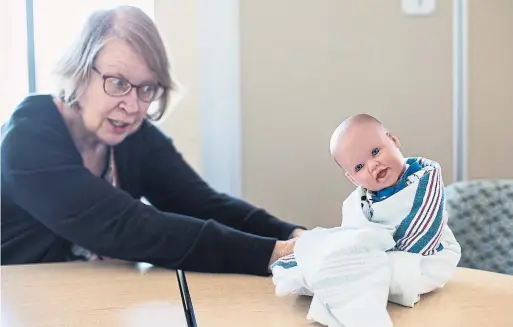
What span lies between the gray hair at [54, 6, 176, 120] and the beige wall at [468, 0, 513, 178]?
21.5 inches

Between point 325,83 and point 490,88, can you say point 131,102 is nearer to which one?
point 325,83

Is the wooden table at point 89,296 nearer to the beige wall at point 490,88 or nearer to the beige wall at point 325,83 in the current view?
the beige wall at point 325,83

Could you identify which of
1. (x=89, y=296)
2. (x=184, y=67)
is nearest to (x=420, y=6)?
(x=184, y=67)

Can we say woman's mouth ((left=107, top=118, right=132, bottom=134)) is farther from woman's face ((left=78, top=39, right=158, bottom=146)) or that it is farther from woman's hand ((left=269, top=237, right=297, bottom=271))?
woman's hand ((left=269, top=237, right=297, bottom=271))

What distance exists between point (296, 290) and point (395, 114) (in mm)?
437

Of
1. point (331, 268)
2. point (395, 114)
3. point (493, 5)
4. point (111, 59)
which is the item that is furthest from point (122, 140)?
point (493, 5)

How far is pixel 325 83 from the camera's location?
3.42ft

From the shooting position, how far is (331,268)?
60 centimetres

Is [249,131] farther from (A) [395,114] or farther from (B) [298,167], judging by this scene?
(A) [395,114]

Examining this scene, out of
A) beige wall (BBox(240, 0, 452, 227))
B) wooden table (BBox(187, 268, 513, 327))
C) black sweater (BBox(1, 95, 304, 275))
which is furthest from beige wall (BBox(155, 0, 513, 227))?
wooden table (BBox(187, 268, 513, 327))

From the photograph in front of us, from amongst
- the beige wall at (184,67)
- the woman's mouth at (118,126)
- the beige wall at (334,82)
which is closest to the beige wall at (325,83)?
the beige wall at (334,82)

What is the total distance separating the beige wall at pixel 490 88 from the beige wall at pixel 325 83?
0.18 feet

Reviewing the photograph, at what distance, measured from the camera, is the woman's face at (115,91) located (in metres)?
0.94

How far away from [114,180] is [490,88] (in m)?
0.68
